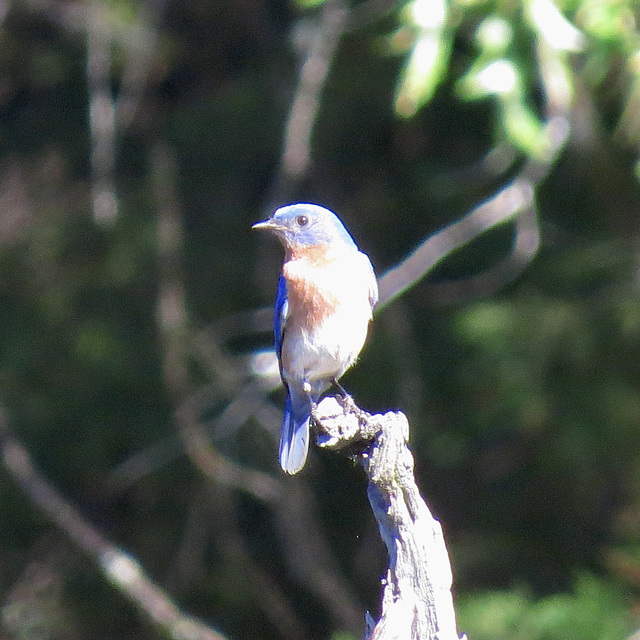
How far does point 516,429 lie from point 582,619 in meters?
1.44

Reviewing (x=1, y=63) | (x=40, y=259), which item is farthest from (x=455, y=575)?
(x=1, y=63)

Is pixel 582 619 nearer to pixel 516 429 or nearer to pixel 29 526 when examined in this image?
pixel 516 429

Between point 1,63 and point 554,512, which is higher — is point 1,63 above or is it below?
above

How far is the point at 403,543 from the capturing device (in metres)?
2.94

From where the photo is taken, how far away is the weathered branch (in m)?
2.82

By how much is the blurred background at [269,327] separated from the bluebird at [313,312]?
2.42 feet

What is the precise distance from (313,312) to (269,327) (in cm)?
197

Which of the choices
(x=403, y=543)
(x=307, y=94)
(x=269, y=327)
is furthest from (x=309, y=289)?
(x=307, y=94)

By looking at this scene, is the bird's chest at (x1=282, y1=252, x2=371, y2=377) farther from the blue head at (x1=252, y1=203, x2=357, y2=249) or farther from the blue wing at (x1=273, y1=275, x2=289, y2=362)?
the blue head at (x1=252, y1=203, x2=357, y2=249)

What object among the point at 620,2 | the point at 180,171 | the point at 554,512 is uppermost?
the point at 180,171

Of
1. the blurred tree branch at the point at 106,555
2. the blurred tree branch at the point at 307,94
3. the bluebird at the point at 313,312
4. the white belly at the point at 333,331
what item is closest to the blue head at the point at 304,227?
the bluebird at the point at 313,312

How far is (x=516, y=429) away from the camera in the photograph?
6379 millimetres

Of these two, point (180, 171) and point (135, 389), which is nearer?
point (135, 389)

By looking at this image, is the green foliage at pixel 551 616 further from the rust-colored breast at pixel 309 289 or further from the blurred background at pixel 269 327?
the rust-colored breast at pixel 309 289
